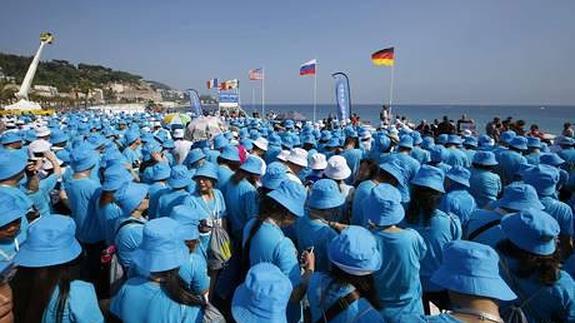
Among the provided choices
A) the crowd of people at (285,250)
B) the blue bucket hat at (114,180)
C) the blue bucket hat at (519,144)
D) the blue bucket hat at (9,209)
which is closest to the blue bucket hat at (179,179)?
the crowd of people at (285,250)

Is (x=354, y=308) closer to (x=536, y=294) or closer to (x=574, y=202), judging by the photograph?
(x=536, y=294)

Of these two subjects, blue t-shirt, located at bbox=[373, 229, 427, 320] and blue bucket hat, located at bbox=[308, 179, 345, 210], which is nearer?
blue t-shirt, located at bbox=[373, 229, 427, 320]

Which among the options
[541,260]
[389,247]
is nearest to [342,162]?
[389,247]

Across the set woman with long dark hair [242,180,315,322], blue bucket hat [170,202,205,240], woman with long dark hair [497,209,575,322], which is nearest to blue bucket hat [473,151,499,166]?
woman with long dark hair [497,209,575,322]

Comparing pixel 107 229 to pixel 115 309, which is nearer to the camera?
pixel 115 309

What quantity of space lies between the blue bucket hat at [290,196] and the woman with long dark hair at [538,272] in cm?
157

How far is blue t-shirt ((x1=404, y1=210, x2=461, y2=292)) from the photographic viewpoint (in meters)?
3.45

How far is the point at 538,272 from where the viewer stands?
8.21ft

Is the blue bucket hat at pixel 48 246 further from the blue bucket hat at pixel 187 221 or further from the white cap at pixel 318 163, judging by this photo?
the white cap at pixel 318 163

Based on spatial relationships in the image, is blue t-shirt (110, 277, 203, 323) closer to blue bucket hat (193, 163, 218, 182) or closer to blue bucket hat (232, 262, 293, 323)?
blue bucket hat (232, 262, 293, 323)

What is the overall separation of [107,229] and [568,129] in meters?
14.0

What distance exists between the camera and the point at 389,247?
2920 mm

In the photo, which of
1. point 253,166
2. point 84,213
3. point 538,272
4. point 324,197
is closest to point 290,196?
point 324,197

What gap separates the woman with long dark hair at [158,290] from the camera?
222 cm
